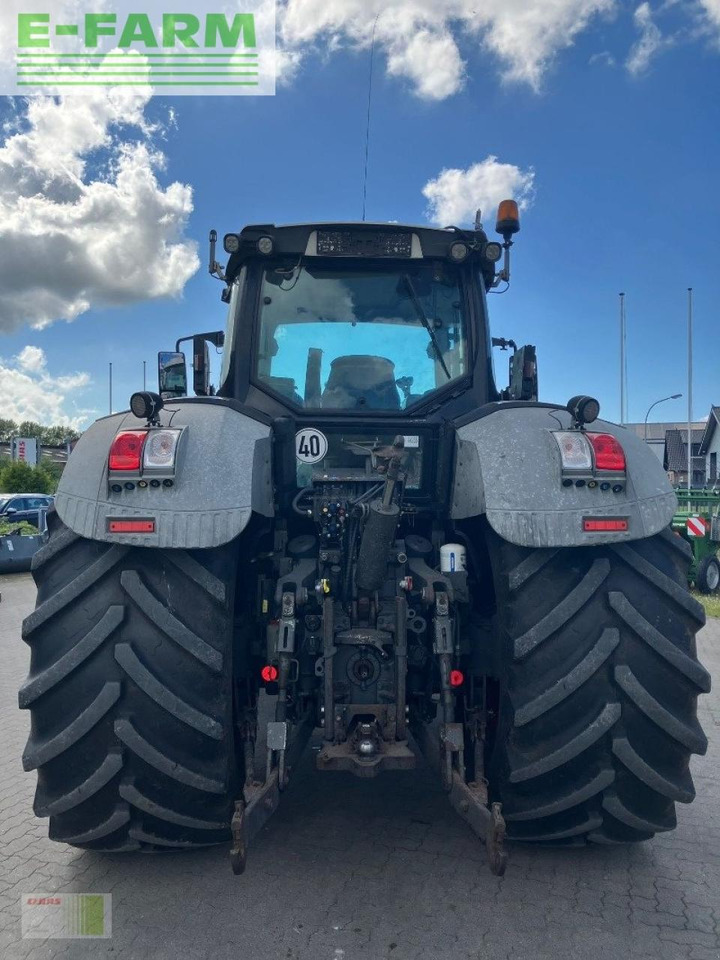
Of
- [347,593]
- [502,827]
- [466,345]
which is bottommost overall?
[502,827]

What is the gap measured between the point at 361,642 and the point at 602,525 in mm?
1052

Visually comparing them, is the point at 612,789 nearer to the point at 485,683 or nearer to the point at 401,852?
the point at 485,683

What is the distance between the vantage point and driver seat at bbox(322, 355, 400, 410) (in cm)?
369

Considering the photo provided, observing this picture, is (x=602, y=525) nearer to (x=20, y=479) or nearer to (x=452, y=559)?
(x=452, y=559)

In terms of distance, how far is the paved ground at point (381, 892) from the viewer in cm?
254

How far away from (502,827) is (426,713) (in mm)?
795

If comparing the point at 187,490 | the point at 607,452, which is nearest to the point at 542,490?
the point at 607,452

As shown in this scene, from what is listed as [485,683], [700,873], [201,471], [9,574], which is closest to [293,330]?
[201,471]

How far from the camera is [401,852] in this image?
3.18m

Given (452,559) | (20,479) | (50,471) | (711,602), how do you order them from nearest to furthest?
(452,559)
(711,602)
(20,479)
(50,471)

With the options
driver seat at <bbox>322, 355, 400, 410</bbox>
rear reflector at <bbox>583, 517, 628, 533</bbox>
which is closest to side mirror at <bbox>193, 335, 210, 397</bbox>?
driver seat at <bbox>322, 355, 400, 410</bbox>

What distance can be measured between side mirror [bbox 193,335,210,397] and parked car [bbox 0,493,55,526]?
16.5 m

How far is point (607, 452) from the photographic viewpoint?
2.87 m

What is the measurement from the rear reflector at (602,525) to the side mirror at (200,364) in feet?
7.99
